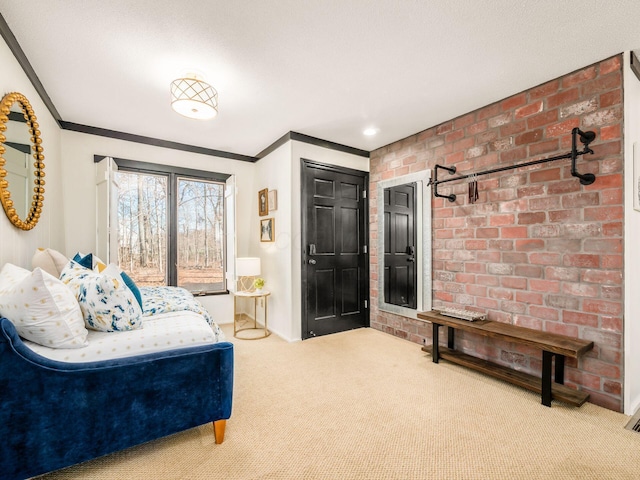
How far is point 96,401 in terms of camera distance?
1456 millimetres

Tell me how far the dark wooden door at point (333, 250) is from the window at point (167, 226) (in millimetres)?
1497

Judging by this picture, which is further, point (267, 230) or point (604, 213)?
point (267, 230)

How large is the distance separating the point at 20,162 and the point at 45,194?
662mm

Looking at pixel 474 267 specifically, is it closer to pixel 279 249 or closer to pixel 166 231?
pixel 279 249

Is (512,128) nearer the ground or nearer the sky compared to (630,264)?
nearer the sky

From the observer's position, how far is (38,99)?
2.53m

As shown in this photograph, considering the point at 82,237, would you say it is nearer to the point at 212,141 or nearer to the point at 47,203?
the point at 47,203

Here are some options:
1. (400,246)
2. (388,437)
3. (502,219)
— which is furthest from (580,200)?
(388,437)

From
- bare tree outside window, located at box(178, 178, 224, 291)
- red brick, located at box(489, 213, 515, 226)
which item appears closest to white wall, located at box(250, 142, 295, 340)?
bare tree outside window, located at box(178, 178, 224, 291)

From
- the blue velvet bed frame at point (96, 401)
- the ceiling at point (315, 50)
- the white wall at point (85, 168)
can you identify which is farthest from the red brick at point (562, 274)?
the white wall at point (85, 168)

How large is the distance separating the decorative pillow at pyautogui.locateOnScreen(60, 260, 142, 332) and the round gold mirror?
739 millimetres

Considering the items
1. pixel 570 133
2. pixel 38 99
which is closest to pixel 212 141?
pixel 38 99

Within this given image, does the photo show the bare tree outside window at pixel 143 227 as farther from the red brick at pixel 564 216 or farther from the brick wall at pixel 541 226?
the red brick at pixel 564 216

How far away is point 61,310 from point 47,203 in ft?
6.31
